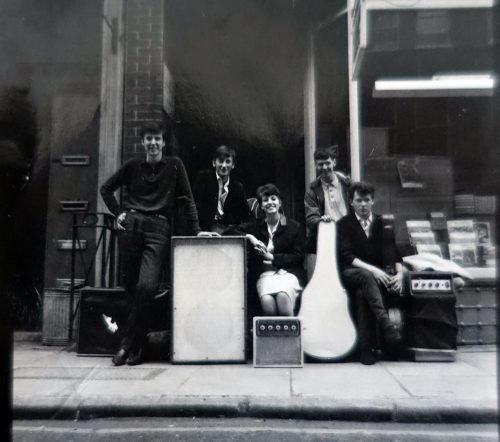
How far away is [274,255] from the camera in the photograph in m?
4.94

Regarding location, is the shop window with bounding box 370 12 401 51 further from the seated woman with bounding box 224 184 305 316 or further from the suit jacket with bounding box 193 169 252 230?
the suit jacket with bounding box 193 169 252 230

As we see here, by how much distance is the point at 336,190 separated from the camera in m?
5.53

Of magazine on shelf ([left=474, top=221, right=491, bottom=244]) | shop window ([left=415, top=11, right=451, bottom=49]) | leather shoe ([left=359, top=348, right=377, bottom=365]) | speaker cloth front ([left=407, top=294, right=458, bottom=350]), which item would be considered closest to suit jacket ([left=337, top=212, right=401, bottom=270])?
speaker cloth front ([left=407, top=294, right=458, bottom=350])

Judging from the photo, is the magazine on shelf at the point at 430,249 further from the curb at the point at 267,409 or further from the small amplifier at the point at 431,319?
the curb at the point at 267,409

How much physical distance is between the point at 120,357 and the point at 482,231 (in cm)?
423

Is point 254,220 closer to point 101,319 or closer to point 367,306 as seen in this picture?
point 367,306

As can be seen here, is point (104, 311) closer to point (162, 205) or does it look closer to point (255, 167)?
point (162, 205)

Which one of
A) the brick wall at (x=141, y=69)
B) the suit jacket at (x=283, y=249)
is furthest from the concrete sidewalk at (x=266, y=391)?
the brick wall at (x=141, y=69)

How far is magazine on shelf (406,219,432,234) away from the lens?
19.8 feet

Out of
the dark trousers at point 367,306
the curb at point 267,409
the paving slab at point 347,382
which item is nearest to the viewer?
the curb at point 267,409

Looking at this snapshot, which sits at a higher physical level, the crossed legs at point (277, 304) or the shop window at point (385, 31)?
the shop window at point (385, 31)

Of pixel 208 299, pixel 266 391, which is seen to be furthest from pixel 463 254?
pixel 266 391

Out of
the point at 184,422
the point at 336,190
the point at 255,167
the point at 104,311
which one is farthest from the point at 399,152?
the point at 184,422

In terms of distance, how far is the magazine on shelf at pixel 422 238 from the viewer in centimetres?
596
